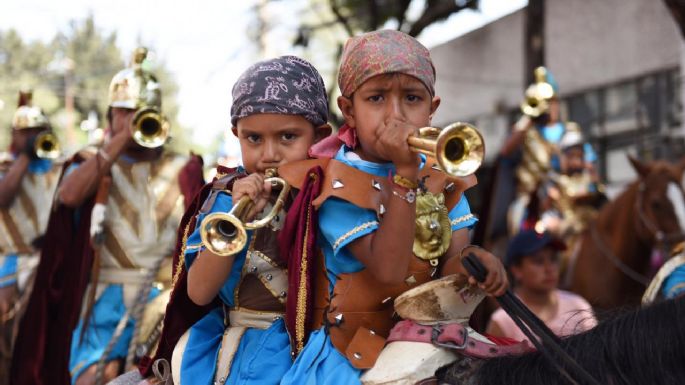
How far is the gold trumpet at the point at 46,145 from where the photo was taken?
742cm

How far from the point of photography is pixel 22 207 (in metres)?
8.03

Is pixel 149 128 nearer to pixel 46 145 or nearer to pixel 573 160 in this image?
pixel 46 145

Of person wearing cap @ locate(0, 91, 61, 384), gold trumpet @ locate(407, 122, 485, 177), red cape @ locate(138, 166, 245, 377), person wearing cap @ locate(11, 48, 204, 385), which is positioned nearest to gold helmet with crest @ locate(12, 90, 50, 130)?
person wearing cap @ locate(0, 91, 61, 384)

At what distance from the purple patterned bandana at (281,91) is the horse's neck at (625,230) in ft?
19.4

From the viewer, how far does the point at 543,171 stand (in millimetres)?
11133

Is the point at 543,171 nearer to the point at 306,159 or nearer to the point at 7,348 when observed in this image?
the point at 7,348

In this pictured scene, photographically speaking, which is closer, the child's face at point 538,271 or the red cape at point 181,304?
the red cape at point 181,304

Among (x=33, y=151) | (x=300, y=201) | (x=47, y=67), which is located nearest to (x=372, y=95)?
(x=300, y=201)

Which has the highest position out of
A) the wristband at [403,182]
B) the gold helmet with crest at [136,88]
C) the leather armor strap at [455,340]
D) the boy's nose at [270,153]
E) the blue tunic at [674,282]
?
the gold helmet with crest at [136,88]

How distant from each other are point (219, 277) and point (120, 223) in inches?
121

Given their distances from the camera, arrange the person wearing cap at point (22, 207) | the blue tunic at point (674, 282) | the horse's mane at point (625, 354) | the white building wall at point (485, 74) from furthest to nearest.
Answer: the white building wall at point (485, 74)
the person wearing cap at point (22, 207)
the blue tunic at point (674, 282)
the horse's mane at point (625, 354)

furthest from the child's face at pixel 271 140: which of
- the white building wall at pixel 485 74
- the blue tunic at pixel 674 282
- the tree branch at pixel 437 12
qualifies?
the white building wall at pixel 485 74

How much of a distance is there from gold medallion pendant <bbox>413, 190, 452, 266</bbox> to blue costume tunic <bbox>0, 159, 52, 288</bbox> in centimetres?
582

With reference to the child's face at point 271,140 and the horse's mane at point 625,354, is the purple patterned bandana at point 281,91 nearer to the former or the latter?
the child's face at point 271,140
